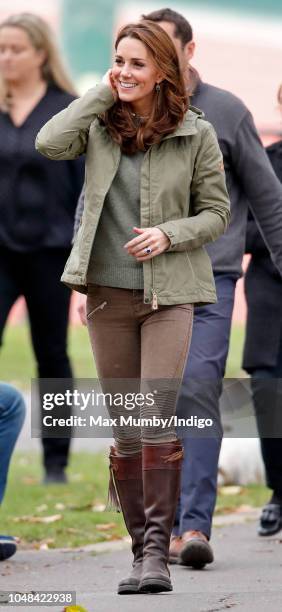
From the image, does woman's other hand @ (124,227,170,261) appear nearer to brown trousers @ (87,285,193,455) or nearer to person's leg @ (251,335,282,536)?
brown trousers @ (87,285,193,455)

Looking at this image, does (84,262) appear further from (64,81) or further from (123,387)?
(64,81)

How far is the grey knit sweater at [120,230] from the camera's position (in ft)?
16.5

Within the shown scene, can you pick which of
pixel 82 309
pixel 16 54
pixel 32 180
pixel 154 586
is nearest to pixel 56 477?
pixel 32 180

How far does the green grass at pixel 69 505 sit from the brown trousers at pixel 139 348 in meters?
1.87

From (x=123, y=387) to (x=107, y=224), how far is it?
54 centimetres

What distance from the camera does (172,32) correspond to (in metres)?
6.10

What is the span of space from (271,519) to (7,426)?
147 cm

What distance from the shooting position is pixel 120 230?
5062mm

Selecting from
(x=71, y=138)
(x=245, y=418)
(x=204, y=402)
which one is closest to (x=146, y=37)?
(x=71, y=138)

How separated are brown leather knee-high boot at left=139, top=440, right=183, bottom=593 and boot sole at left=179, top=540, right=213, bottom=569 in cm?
74

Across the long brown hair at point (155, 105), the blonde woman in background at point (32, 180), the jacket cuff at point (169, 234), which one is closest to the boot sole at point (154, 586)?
the jacket cuff at point (169, 234)

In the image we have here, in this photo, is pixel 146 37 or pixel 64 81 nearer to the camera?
pixel 146 37

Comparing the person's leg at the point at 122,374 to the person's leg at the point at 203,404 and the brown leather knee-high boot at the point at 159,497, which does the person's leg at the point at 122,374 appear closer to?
the brown leather knee-high boot at the point at 159,497

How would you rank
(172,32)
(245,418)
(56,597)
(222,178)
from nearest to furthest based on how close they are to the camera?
(56,597), (222,178), (172,32), (245,418)
